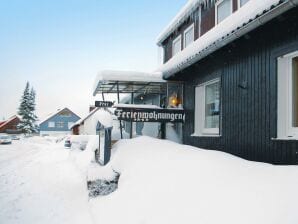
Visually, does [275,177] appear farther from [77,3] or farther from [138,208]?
[77,3]

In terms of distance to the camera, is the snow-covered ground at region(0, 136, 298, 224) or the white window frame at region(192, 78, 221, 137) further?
the white window frame at region(192, 78, 221, 137)

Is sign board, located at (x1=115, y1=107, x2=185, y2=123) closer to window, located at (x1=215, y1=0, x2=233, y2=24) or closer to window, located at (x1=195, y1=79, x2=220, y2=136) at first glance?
window, located at (x1=195, y1=79, x2=220, y2=136)

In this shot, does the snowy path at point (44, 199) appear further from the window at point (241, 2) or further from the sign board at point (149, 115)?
the window at point (241, 2)

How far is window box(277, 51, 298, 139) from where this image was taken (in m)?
4.84

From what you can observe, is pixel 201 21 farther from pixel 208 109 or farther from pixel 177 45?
pixel 208 109

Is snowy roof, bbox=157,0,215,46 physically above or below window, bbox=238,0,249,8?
→ above

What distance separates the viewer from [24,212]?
612cm

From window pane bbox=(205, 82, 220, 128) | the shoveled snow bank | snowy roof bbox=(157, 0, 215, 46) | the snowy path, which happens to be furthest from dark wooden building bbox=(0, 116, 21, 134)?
the shoveled snow bank

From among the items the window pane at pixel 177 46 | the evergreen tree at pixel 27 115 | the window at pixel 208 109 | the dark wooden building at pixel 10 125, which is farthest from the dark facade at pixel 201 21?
the dark wooden building at pixel 10 125

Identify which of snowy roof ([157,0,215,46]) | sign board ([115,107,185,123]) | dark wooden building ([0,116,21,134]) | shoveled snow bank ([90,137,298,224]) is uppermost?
snowy roof ([157,0,215,46])

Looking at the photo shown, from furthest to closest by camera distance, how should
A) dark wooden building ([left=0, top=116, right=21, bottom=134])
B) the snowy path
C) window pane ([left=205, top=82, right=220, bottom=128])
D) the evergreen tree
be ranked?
1. dark wooden building ([left=0, top=116, right=21, bottom=134])
2. the evergreen tree
3. window pane ([left=205, top=82, right=220, bottom=128])
4. the snowy path

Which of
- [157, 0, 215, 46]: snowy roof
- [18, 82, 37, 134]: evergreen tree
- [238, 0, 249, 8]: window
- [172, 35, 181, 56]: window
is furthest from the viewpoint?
[18, 82, 37, 134]: evergreen tree

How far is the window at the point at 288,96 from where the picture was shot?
15.9 ft

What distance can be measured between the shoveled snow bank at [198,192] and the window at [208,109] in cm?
171
